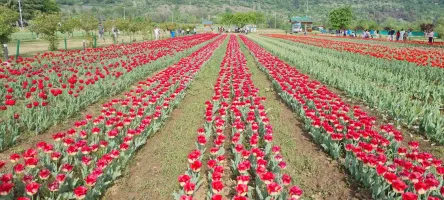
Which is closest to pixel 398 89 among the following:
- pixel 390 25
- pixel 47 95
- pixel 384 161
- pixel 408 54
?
pixel 384 161

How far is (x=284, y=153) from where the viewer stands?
6.05 meters

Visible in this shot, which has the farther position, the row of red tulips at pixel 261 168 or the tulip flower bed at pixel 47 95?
the tulip flower bed at pixel 47 95

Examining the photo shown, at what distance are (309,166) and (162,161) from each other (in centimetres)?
264

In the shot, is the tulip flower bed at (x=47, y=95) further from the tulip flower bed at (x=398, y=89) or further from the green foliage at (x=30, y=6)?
the green foliage at (x=30, y=6)

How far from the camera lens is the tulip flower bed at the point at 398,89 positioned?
703 centimetres

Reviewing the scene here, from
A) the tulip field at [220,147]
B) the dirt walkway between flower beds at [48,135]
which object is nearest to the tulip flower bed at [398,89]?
the tulip field at [220,147]

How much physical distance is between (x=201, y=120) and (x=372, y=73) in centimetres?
874

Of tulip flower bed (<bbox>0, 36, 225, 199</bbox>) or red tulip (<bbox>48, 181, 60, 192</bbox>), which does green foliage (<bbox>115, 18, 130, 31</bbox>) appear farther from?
red tulip (<bbox>48, 181, 60, 192</bbox>)

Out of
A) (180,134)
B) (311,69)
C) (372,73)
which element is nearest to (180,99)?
(180,134)

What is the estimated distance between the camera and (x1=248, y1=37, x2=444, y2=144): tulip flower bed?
703 cm

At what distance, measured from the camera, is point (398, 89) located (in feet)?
36.1

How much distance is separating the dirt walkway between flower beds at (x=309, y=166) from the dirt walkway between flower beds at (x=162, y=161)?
6.26 ft

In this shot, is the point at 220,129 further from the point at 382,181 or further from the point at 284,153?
the point at 382,181

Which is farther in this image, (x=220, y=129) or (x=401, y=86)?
(x=401, y=86)
